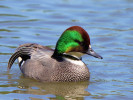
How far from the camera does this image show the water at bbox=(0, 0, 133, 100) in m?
9.41

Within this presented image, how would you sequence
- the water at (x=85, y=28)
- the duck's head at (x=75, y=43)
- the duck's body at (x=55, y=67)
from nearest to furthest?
the water at (x=85, y=28)
the duck's head at (x=75, y=43)
the duck's body at (x=55, y=67)

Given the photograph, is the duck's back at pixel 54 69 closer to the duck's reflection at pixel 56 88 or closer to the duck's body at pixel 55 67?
the duck's body at pixel 55 67

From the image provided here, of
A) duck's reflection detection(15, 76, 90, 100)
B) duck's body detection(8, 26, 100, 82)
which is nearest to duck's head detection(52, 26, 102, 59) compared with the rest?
duck's body detection(8, 26, 100, 82)

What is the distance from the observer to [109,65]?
37.1 feet

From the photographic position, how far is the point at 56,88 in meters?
9.67

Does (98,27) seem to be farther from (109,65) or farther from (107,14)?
(109,65)

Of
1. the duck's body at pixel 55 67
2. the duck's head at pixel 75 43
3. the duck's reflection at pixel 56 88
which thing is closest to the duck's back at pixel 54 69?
the duck's body at pixel 55 67

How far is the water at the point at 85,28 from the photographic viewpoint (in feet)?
30.9

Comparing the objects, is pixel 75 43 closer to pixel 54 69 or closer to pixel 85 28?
pixel 54 69

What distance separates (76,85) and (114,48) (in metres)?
3.06

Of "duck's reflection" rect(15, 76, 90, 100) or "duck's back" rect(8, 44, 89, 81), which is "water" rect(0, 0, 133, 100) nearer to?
"duck's reflection" rect(15, 76, 90, 100)

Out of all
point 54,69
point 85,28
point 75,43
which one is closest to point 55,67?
point 54,69

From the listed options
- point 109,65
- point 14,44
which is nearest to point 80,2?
point 14,44

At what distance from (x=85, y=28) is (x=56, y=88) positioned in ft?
16.3
